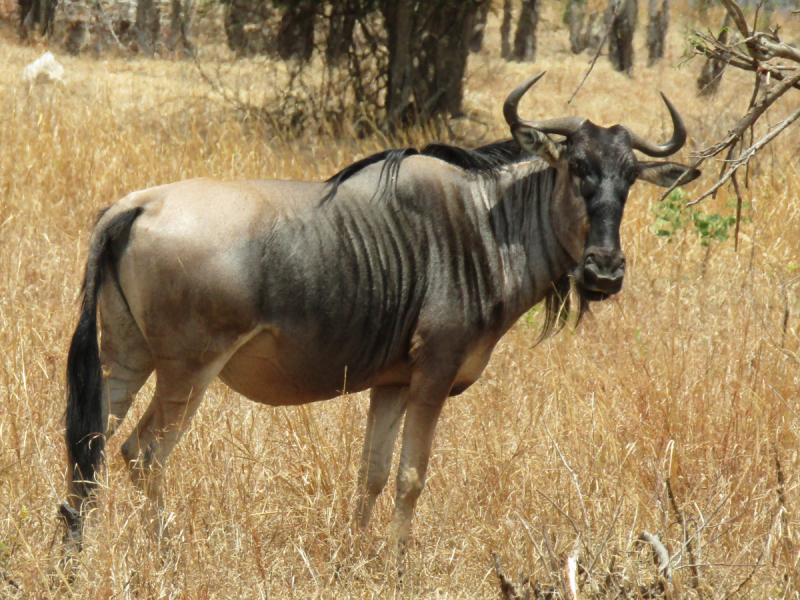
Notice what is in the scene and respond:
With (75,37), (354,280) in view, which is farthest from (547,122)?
(75,37)

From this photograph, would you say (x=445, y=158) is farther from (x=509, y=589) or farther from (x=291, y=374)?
(x=509, y=589)

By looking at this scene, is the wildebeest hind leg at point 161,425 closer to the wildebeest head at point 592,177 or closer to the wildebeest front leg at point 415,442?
the wildebeest front leg at point 415,442

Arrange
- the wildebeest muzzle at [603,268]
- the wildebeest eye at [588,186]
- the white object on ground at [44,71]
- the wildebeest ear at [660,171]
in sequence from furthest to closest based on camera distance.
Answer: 1. the white object on ground at [44,71]
2. the wildebeest ear at [660,171]
3. the wildebeest eye at [588,186]
4. the wildebeest muzzle at [603,268]

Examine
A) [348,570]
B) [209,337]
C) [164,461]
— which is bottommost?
[348,570]

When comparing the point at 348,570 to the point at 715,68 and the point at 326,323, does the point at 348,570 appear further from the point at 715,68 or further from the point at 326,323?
the point at 715,68

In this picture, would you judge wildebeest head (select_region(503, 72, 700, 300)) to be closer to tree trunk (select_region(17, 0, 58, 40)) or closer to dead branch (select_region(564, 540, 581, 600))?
dead branch (select_region(564, 540, 581, 600))

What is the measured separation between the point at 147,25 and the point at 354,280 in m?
18.8

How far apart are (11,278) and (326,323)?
3.11m

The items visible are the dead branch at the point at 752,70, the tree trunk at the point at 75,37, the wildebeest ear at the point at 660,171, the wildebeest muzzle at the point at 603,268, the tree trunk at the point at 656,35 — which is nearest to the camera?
the dead branch at the point at 752,70

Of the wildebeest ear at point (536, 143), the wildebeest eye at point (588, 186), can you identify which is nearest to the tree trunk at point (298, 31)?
the wildebeest ear at point (536, 143)

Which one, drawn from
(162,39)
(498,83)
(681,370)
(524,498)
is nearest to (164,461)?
(524,498)

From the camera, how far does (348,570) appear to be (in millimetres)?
3328

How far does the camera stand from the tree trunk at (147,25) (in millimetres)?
19859

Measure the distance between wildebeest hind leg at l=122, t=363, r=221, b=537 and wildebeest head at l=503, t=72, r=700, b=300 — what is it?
148 cm
